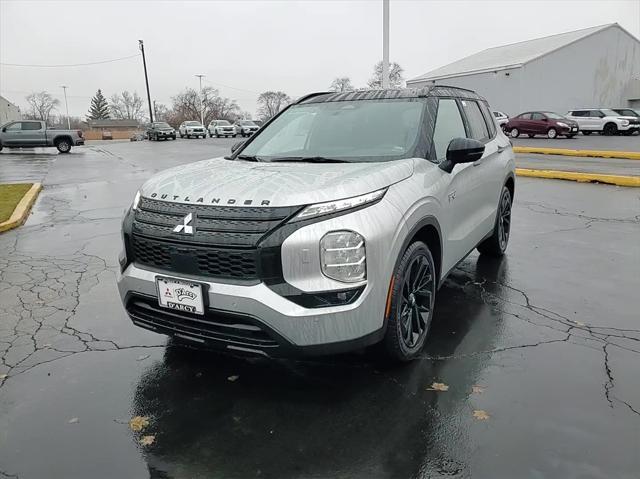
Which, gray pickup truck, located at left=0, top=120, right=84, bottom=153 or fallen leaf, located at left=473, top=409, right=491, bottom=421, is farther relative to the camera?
gray pickup truck, located at left=0, top=120, right=84, bottom=153

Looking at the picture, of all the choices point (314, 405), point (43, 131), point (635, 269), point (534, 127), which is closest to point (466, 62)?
point (534, 127)

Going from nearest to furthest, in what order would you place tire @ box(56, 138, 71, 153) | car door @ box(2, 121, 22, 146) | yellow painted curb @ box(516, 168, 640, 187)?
yellow painted curb @ box(516, 168, 640, 187)
car door @ box(2, 121, 22, 146)
tire @ box(56, 138, 71, 153)

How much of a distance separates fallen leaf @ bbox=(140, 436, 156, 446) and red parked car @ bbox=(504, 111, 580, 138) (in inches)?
1236

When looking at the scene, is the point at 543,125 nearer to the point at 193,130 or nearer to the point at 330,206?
the point at 193,130

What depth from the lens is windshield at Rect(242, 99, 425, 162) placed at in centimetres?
372

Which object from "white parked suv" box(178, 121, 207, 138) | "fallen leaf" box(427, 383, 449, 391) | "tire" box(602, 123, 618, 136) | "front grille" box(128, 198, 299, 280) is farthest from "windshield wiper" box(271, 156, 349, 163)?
"white parked suv" box(178, 121, 207, 138)

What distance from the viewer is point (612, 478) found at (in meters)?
2.34

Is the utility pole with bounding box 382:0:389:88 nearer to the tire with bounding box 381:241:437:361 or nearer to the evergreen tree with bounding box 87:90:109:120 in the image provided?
the tire with bounding box 381:241:437:361

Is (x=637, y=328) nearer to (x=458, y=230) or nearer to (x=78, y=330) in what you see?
(x=458, y=230)

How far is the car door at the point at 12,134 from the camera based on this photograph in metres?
26.2

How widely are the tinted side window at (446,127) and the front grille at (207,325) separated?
6.50 ft

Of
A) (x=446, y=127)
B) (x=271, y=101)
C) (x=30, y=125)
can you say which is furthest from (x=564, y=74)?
(x=271, y=101)

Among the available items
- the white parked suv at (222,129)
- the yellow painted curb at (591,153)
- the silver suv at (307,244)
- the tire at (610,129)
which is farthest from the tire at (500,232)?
the white parked suv at (222,129)

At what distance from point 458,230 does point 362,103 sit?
1344 mm
